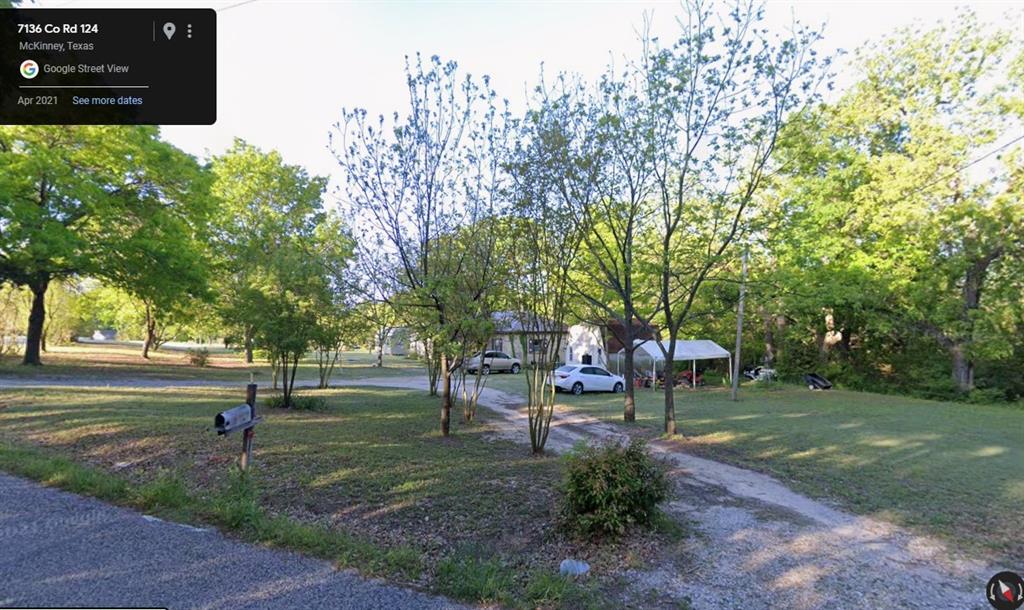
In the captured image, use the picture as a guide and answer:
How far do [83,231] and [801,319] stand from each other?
105 ft

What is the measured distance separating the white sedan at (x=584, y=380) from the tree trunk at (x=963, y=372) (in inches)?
604

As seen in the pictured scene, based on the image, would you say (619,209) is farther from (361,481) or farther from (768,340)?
(768,340)

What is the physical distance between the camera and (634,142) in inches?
360

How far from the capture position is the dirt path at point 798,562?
3.34m

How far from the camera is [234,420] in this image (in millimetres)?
4078

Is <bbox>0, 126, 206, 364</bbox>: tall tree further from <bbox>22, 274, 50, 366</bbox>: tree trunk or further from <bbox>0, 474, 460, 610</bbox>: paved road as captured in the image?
<bbox>0, 474, 460, 610</bbox>: paved road

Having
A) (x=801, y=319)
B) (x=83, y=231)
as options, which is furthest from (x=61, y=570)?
(x=801, y=319)

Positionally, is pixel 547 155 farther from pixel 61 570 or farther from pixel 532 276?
pixel 61 570

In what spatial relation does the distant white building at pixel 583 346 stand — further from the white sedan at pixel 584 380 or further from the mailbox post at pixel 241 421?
the mailbox post at pixel 241 421

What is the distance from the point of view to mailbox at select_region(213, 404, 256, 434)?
387 cm

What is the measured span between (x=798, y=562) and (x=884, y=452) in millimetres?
6606

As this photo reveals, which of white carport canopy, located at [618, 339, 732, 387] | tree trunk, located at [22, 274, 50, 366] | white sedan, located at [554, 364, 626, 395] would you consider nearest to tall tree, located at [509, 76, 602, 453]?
white sedan, located at [554, 364, 626, 395]

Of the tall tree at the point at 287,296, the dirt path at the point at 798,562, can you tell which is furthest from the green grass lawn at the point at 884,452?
the tall tree at the point at 287,296

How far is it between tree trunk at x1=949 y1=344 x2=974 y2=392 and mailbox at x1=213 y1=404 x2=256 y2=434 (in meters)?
28.1
